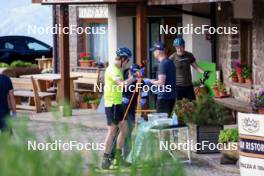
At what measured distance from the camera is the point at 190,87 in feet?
49.3

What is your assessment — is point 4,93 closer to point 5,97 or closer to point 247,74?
point 5,97

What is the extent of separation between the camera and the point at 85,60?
22.2 meters

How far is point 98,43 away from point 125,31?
2182mm

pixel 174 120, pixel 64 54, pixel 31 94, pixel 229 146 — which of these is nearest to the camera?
pixel 229 146

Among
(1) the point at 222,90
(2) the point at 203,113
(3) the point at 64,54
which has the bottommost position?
(2) the point at 203,113

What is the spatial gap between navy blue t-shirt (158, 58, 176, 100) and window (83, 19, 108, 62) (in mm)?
8750

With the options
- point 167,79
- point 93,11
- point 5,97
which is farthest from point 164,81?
point 93,11

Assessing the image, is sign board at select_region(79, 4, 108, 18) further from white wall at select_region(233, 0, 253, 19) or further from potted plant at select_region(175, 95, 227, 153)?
potted plant at select_region(175, 95, 227, 153)

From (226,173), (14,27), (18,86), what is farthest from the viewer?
(14,27)

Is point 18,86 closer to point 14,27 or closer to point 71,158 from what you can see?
point 14,27

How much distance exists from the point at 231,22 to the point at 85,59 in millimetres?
5573

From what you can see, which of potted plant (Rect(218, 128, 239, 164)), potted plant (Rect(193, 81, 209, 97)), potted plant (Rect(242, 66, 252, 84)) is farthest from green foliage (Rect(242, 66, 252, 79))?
potted plant (Rect(218, 128, 239, 164))

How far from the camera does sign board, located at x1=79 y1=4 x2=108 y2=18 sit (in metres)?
21.6

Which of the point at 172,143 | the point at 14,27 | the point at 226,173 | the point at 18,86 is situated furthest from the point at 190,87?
the point at 14,27
